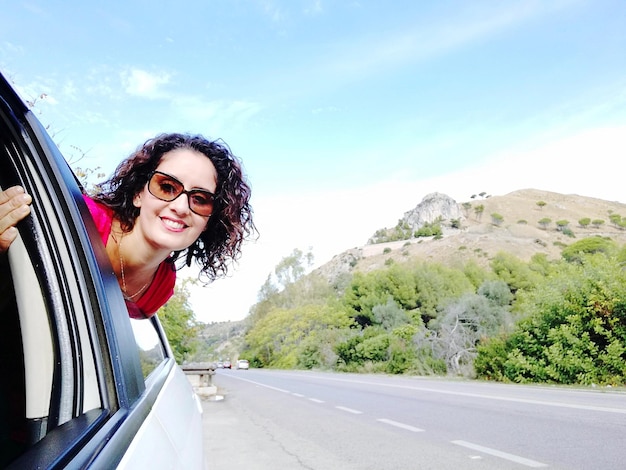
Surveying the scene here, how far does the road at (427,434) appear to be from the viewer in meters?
5.61

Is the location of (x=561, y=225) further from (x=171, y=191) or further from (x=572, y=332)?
(x=171, y=191)

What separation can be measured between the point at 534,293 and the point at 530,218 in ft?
381

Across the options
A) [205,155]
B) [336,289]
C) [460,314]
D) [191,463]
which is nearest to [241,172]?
[205,155]

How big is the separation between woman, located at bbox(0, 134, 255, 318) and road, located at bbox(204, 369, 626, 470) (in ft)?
12.6

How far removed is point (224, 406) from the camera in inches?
508

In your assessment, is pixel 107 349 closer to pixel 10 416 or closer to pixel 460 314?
pixel 10 416

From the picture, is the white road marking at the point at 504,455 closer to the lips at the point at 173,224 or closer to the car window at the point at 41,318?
the lips at the point at 173,224

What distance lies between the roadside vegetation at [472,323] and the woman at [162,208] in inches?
652

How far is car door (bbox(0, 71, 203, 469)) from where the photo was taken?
113 centimetres

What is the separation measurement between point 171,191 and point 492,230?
375 feet

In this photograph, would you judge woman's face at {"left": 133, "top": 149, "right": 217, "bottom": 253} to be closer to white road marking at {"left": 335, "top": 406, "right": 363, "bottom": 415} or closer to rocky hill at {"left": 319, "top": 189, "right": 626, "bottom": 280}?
white road marking at {"left": 335, "top": 406, "right": 363, "bottom": 415}

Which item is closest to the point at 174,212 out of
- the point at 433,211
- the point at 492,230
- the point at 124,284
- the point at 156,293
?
the point at 124,284

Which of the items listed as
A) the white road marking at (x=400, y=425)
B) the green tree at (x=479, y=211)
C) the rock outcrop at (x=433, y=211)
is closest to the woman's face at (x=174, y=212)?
the white road marking at (x=400, y=425)

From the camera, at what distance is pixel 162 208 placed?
2.13 metres
